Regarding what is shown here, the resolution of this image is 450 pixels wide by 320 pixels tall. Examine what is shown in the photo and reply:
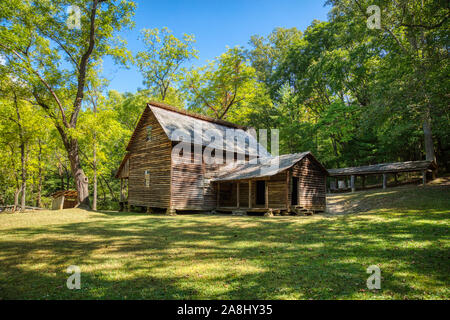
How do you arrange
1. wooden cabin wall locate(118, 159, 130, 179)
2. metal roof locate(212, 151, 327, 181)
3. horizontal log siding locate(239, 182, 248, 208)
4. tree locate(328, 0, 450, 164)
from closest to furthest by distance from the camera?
tree locate(328, 0, 450, 164) → metal roof locate(212, 151, 327, 181) → horizontal log siding locate(239, 182, 248, 208) → wooden cabin wall locate(118, 159, 130, 179)

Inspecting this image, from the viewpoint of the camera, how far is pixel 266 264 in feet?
20.9

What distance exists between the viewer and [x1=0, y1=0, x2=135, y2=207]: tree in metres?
17.6

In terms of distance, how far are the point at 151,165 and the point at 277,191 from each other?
34.4 feet

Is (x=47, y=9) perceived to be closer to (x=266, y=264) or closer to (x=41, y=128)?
(x=41, y=128)

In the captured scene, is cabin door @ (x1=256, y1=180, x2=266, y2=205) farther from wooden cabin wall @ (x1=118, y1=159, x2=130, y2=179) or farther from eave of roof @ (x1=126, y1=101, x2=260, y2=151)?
wooden cabin wall @ (x1=118, y1=159, x2=130, y2=179)

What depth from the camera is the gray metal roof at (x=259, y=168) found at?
1802cm

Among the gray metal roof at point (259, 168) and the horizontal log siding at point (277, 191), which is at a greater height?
the gray metal roof at point (259, 168)

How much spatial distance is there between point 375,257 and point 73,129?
65.1 feet

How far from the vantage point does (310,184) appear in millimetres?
20000

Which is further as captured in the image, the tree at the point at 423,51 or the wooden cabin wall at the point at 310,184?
the wooden cabin wall at the point at 310,184

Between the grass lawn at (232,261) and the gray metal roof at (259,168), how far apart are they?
262 inches

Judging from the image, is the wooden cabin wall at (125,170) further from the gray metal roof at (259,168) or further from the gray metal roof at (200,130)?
the gray metal roof at (259,168)

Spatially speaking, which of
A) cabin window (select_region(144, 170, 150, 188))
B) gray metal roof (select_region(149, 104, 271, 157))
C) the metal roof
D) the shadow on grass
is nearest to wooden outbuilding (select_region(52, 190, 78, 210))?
cabin window (select_region(144, 170, 150, 188))

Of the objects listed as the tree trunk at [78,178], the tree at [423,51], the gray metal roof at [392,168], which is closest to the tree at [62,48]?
the tree trunk at [78,178]
